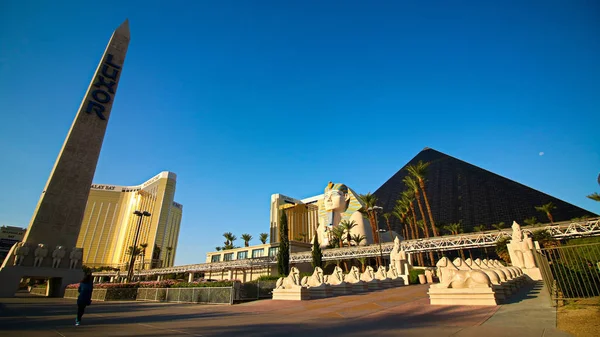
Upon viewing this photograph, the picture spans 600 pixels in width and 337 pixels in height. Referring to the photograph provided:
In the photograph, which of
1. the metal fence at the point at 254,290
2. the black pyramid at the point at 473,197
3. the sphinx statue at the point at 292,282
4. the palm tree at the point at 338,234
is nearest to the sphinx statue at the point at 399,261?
the metal fence at the point at 254,290

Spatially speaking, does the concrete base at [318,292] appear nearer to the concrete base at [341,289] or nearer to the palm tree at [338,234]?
the concrete base at [341,289]

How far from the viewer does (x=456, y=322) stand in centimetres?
571

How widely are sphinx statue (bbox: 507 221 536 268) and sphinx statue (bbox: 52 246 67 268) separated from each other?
33.1 m

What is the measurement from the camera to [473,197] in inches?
3098

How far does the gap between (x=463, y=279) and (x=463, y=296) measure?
0.46m

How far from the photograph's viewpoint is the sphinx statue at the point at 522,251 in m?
16.6

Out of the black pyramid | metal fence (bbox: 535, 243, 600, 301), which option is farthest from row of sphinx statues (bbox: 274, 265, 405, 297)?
the black pyramid

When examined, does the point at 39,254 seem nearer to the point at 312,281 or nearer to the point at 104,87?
the point at 104,87

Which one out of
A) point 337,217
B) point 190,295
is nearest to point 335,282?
point 190,295

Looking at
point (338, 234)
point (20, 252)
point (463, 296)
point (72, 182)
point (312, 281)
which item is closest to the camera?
point (463, 296)

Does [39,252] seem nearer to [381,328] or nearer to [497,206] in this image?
[381,328]

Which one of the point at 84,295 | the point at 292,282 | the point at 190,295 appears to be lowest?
the point at 190,295

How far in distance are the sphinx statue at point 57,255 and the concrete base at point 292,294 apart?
2008cm

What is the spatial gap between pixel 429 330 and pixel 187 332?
15.5 ft
